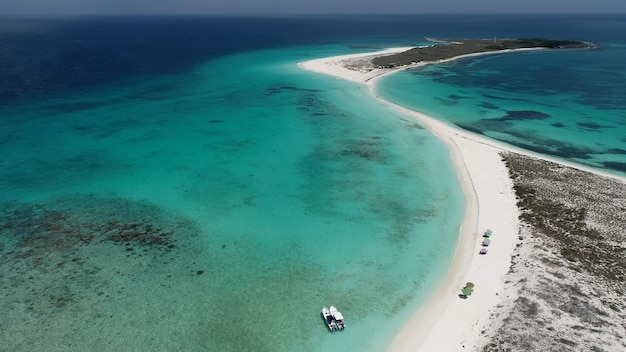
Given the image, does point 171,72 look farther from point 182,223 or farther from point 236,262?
point 236,262

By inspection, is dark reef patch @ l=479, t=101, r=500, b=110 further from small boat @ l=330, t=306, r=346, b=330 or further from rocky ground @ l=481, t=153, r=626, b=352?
small boat @ l=330, t=306, r=346, b=330

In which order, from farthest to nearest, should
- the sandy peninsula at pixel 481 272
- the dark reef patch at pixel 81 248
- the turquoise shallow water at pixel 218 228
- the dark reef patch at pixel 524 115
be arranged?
the dark reef patch at pixel 524 115
the dark reef patch at pixel 81 248
the turquoise shallow water at pixel 218 228
the sandy peninsula at pixel 481 272

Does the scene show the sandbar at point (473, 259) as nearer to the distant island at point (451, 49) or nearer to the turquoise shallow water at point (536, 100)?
the turquoise shallow water at point (536, 100)

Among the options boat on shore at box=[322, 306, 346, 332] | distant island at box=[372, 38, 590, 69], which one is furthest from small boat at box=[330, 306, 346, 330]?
distant island at box=[372, 38, 590, 69]

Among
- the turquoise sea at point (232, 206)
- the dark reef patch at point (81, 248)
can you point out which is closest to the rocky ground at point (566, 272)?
the turquoise sea at point (232, 206)

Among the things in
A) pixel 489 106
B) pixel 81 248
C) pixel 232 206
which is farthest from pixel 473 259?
pixel 489 106
